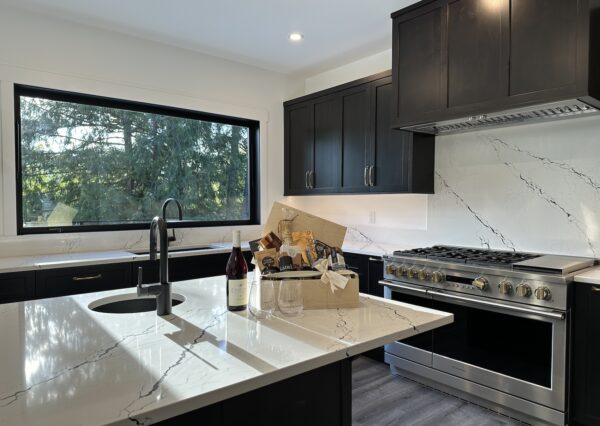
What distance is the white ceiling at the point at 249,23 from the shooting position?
9.37 ft

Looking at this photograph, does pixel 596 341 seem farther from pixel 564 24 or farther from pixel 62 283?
pixel 62 283

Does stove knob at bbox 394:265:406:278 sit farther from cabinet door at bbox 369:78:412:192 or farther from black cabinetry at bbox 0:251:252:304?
black cabinetry at bbox 0:251:252:304

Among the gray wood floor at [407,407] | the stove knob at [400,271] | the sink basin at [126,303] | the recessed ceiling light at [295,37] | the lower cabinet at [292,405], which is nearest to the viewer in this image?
the lower cabinet at [292,405]

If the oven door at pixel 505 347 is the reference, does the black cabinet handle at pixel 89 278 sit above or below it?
above

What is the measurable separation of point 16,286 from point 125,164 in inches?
53.2

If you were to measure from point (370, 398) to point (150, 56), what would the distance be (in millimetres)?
3169

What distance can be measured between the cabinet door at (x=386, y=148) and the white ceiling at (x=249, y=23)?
0.50 m

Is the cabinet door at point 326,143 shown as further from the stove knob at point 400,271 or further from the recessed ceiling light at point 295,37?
the stove knob at point 400,271

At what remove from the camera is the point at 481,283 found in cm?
242

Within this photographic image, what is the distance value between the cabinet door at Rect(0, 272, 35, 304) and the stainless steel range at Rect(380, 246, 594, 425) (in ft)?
7.59

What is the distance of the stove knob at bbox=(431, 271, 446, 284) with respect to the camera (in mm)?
2625

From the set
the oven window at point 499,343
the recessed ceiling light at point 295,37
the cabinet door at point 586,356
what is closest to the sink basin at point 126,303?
the oven window at point 499,343

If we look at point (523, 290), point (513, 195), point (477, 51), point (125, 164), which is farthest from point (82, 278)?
point (513, 195)

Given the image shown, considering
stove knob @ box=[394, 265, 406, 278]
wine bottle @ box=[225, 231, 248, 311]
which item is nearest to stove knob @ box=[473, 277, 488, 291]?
stove knob @ box=[394, 265, 406, 278]
